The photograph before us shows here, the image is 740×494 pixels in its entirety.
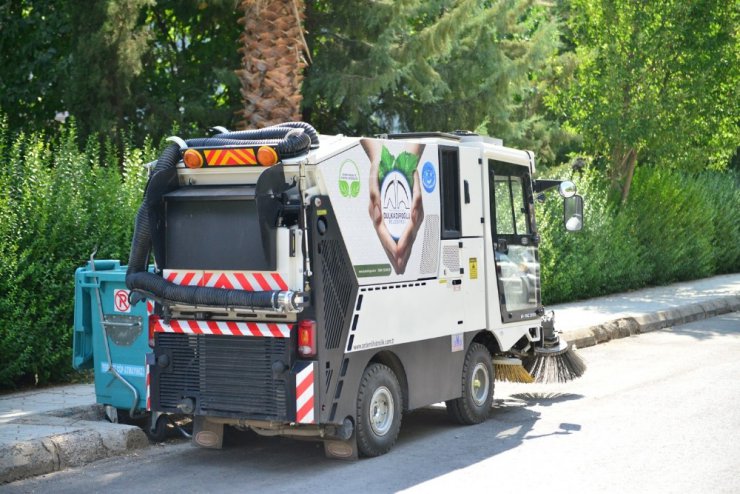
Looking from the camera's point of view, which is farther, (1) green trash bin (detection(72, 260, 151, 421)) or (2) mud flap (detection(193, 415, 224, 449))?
(1) green trash bin (detection(72, 260, 151, 421))

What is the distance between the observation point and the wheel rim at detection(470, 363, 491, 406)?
9.54 meters

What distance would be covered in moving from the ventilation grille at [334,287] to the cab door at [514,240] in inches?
91.5

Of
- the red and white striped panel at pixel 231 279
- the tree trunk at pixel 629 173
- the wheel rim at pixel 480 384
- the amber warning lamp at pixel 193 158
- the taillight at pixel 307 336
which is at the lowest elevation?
the wheel rim at pixel 480 384

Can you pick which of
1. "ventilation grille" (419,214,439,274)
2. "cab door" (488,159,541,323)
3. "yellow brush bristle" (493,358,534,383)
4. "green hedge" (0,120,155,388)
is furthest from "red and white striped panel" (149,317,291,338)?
"yellow brush bristle" (493,358,534,383)

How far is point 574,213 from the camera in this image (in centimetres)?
1022

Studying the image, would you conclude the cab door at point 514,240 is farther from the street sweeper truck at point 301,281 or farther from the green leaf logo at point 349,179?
the green leaf logo at point 349,179

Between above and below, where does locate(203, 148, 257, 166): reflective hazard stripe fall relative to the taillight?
above

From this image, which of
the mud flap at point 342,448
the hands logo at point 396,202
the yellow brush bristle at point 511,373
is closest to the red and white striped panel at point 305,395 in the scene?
the mud flap at point 342,448

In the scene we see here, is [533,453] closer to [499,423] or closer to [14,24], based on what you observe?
[499,423]

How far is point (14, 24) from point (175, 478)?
1371 centimetres

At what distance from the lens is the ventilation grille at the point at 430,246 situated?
8594mm

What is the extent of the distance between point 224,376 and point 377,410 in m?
1.27

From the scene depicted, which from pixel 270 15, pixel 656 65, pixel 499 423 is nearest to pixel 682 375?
pixel 499 423

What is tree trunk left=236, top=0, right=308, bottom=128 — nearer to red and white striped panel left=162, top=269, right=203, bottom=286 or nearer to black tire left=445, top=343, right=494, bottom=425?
black tire left=445, top=343, right=494, bottom=425
